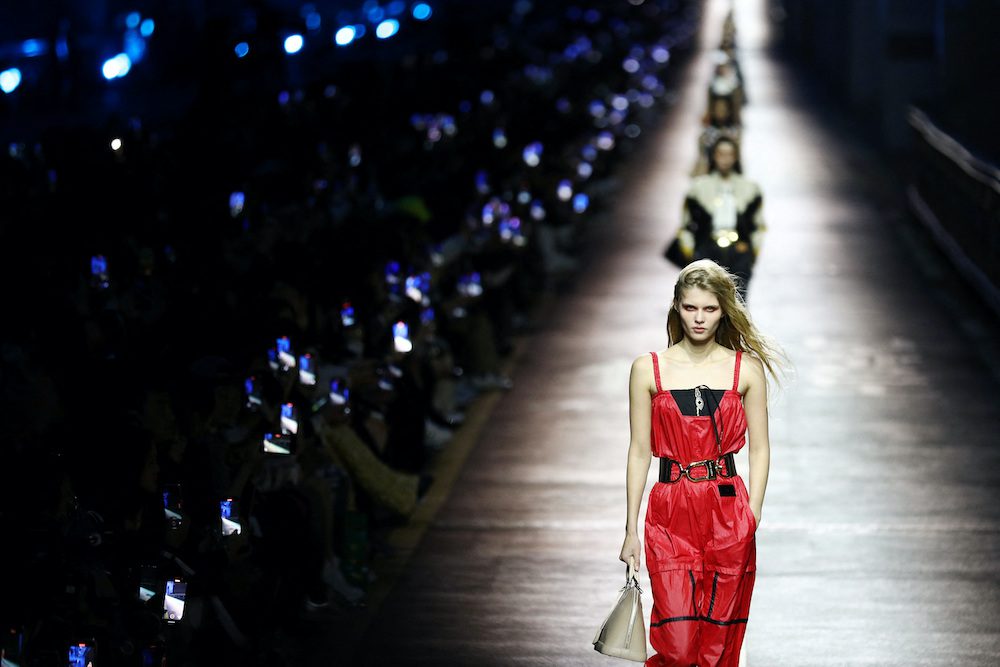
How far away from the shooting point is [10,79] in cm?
2377

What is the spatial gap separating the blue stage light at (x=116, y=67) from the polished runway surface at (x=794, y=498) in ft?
36.9

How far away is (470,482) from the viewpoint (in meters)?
11.8

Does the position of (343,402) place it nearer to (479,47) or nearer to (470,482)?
(470,482)

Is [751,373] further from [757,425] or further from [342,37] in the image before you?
[342,37]

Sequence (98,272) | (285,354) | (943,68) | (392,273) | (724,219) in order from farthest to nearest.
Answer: (943,68)
(724,219)
(392,273)
(98,272)
(285,354)

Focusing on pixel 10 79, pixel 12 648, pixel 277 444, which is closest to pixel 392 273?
pixel 277 444

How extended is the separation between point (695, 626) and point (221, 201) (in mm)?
7874

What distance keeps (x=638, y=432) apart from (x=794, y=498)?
16.9ft

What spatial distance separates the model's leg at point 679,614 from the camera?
615cm

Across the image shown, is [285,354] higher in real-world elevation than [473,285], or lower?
lower

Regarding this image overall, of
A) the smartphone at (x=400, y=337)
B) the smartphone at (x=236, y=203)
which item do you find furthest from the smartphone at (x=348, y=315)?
the smartphone at (x=236, y=203)

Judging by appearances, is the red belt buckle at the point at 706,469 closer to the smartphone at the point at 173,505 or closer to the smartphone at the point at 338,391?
the smartphone at the point at 173,505

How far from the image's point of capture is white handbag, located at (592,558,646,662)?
20.1ft

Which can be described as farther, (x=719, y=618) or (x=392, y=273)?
(x=392, y=273)
